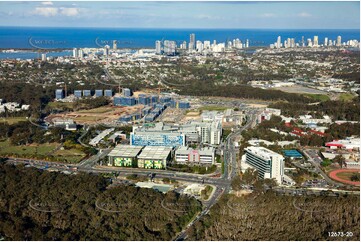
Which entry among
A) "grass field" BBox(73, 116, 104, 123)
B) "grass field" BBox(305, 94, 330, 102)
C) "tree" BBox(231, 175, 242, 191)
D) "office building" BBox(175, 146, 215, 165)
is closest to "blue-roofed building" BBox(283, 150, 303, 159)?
"office building" BBox(175, 146, 215, 165)

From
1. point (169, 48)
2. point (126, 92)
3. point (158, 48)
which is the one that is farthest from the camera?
point (158, 48)

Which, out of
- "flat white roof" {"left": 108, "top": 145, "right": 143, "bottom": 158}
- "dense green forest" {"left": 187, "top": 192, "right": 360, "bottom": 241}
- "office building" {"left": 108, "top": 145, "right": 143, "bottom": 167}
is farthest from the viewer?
"flat white roof" {"left": 108, "top": 145, "right": 143, "bottom": 158}

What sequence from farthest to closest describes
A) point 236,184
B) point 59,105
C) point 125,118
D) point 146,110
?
point 59,105 < point 146,110 < point 125,118 < point 236,184

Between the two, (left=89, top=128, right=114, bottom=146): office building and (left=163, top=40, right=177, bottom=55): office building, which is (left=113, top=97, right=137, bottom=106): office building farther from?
(left=163, top=40, right=177, bottom=55): office building

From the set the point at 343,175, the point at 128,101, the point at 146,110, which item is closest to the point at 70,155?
the point at 146,110

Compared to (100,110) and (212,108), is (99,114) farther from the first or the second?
(212,108)

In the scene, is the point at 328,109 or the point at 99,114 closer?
the point at 328,109
